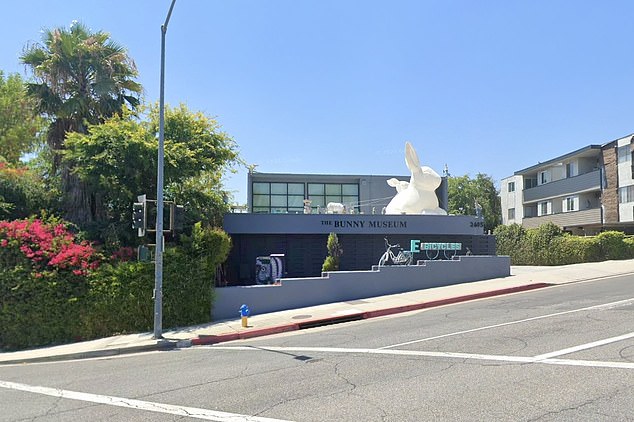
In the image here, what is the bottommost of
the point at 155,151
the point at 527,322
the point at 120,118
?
the point at 527,322

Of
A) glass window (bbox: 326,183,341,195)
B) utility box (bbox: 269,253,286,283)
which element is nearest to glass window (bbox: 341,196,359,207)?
glass window (bbox: 326,183,341,195)

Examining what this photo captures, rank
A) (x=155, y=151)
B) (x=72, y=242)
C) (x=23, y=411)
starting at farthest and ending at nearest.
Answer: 1. (x=155, y=151)
2. (x=72, y=242)
3. (x=23, y=411)

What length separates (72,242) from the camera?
1639 cm

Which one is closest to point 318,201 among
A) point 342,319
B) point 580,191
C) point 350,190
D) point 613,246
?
point 350,190

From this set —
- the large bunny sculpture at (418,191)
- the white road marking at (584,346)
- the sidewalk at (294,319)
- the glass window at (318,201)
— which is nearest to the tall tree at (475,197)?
the glass window at (318,201)

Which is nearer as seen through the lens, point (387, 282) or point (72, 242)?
point (72, 242)

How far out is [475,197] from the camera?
196 feet

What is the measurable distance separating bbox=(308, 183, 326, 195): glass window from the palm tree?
18933 mm

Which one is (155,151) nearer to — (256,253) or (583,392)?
(256,253)

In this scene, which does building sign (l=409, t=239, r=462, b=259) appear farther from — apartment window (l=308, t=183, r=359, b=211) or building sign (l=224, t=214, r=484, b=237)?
apartment window (l=308, t=183, r=359, b=211)

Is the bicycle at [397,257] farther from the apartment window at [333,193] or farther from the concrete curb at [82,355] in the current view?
the apartment window at [333,193]

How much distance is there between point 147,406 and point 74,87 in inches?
651

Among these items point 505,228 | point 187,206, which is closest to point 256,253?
point 187,206

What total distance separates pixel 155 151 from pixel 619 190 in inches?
1508
